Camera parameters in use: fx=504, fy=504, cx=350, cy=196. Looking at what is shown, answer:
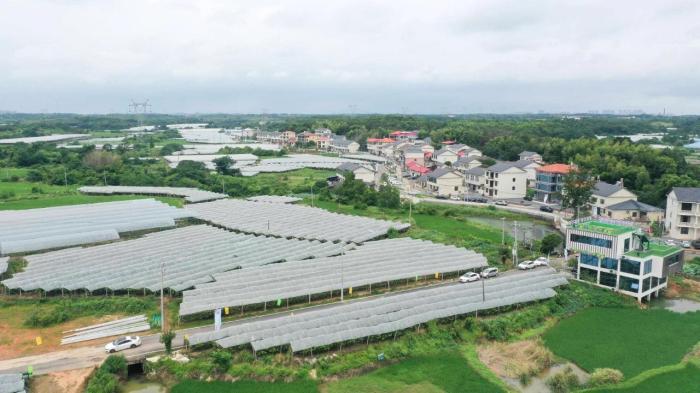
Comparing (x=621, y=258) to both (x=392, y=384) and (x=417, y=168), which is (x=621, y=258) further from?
(x=417, y=168)

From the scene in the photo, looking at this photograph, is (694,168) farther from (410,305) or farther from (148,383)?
(148,383)

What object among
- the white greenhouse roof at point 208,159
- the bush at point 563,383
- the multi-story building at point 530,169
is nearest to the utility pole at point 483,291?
the bush at point 563,383

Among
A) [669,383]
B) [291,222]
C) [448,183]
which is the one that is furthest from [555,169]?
[669,383]

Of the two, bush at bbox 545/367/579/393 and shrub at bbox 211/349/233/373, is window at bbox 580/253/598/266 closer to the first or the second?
bush at bbox 545/367/579/393

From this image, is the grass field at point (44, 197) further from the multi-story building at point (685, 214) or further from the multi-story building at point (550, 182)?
the multi-story building at point (685, 214)

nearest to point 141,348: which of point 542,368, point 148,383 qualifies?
point 148,383

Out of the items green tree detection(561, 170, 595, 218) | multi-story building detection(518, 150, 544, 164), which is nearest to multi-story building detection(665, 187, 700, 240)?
green tree detection(561, 170, 595, 218)
